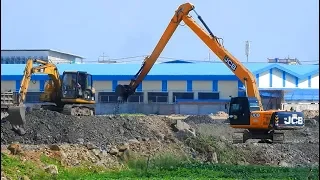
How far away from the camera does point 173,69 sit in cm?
6544

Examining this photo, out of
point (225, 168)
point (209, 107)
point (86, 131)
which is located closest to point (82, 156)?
point (225, 168)

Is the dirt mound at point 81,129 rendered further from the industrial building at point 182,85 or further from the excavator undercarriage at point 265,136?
the industrial building at point 182,85

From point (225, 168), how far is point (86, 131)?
33.8 ft

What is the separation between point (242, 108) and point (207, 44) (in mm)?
4659

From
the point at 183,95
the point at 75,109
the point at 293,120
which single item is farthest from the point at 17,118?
the point at 183,95

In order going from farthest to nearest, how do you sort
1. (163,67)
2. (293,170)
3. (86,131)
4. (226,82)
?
1. (163,67)
2. (226,82)
3. (86,131)
4. (293,170)

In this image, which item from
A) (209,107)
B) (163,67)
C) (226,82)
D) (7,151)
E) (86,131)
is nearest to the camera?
(7,151)

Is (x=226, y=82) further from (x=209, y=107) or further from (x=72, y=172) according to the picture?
(x=72, y=172)

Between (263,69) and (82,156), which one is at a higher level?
(263,69)

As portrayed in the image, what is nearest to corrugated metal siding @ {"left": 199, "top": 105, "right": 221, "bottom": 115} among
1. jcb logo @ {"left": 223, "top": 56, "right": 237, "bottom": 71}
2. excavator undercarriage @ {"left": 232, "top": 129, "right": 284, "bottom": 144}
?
jcb logo @ {"left": 223, "top": 56, "right": 237, "bottom": 71}

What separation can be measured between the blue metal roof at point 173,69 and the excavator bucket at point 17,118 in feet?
116

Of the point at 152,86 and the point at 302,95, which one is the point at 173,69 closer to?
the point at 152,86

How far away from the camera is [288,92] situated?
205ft

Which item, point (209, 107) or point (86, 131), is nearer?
point (86, 131)
